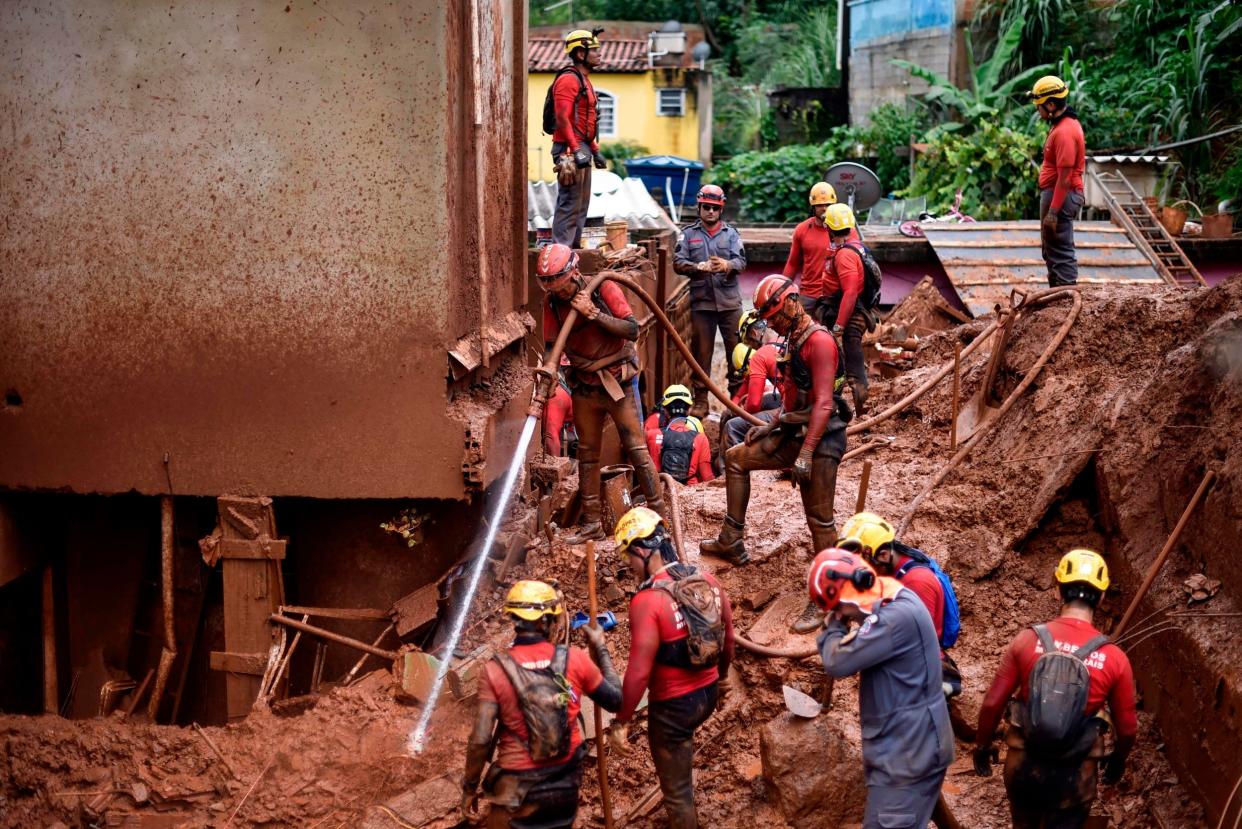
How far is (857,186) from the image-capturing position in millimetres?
14625

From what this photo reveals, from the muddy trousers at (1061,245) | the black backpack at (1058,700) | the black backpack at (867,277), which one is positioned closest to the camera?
the black backpack at (1058,700)

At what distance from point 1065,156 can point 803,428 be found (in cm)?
450

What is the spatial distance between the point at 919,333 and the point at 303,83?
9.23 meters

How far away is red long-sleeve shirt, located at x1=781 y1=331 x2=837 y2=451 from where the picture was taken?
7895 mm

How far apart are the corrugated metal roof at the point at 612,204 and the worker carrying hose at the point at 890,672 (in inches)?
483

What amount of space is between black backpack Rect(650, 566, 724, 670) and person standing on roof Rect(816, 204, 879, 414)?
450 cm

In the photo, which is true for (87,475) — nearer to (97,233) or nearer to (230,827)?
(97,233)

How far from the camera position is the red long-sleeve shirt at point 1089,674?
5.61m

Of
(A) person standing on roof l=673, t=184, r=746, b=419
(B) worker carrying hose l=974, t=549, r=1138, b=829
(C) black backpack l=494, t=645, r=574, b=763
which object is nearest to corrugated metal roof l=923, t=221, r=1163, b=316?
(A) person standing on roof l=673, t=184, r=746, b=419

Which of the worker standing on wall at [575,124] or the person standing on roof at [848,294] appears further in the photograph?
the worker standing on wall at [575,124]

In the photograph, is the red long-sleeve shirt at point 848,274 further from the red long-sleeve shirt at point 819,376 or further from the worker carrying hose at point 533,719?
the worker carrying hose at point 533,719

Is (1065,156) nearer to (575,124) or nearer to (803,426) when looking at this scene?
(575,124)

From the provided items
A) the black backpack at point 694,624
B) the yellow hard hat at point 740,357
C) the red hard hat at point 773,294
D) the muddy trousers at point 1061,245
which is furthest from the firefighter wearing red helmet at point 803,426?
the muddy trousers at point 1061,245

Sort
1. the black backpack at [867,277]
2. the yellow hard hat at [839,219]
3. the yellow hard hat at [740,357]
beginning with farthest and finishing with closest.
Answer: the yellow hard hat at [740,357] → the black backpack at [867,277] → the yellow hard hat at [839,219]
